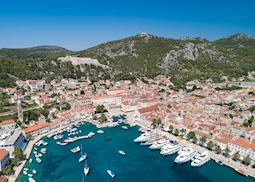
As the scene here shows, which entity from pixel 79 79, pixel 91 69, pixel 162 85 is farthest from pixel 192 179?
pixel 91 69

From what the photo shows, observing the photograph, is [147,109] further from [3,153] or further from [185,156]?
[3,153]

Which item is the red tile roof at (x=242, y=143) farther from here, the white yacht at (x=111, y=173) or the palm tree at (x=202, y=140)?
the white yacht at (x=111, y=173)

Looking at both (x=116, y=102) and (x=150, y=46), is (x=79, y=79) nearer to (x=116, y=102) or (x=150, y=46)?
(x=116, y=102)

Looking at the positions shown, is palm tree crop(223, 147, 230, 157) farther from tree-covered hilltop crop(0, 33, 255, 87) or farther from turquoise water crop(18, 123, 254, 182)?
tree-covered hilltop crop(0, 33, 255, 87)

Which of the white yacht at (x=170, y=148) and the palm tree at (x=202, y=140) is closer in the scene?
the white yacht at (x=170, y=148)

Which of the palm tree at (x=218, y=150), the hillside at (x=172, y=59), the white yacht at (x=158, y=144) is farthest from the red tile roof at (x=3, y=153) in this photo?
the hillside at (x=172, y=59)

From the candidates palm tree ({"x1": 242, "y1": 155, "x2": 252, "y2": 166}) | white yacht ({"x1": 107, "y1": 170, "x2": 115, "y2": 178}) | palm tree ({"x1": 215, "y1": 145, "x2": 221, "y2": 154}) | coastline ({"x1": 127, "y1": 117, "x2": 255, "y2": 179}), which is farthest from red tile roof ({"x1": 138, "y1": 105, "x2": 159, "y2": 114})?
palm tree ({"x1": 242, "y1": 155, "x2": 252, "y2": 166})
